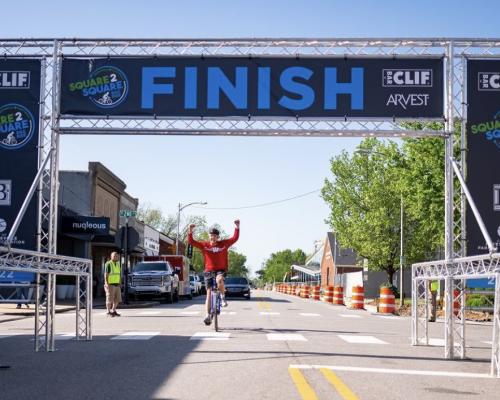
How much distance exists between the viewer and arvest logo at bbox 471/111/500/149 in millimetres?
13570

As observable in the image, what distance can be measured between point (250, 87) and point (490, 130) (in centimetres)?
452

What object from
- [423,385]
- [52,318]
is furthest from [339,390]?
[52,318]

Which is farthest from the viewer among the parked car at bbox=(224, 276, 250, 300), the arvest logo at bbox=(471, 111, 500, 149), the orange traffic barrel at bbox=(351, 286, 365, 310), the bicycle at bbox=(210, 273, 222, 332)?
the parked car at bbox=(224, 276, 250, 300)

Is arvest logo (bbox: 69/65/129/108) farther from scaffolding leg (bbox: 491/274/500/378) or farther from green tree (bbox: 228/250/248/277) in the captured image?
green tree (bbox: 228/250/248/277)

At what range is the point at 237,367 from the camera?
32.6 feet

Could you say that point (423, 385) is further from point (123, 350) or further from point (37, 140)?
point (37, 140)

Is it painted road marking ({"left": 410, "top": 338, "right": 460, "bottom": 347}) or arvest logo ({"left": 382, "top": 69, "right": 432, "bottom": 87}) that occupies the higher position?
arvest logo ({"left": 382, "top": 69, "right": 432, "bottom": 87})

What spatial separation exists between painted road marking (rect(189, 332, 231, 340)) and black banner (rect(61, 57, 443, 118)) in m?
4.23

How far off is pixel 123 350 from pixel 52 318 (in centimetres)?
139

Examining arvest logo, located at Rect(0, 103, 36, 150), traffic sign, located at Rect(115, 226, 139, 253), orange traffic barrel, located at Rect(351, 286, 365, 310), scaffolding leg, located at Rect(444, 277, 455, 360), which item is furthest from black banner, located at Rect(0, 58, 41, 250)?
orange traffic barrel, located at Rect(351, 286, 365, 310)

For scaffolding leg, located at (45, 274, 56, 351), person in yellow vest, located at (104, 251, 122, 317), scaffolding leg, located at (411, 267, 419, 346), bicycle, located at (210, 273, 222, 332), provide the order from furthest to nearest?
person in yellow vest, located at (104, 251, 122, 317) → bicycle, located at (210, 273, 222, 332) → scaffolding leg, located at (411, 267, 419, 346) → scaffolding leg, located at (45, 274, 56, 351)

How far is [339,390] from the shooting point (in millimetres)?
8141

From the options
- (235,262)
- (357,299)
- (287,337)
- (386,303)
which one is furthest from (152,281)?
(235,262)

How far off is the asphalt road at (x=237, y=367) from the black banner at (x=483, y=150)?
221cm
